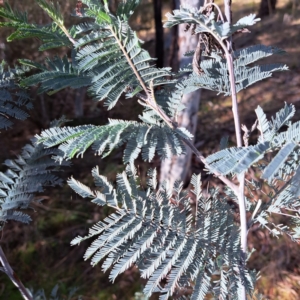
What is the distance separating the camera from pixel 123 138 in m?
0.70

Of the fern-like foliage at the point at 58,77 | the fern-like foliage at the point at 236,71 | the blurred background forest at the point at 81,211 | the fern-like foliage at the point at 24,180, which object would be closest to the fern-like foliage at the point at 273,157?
the fern-like foliage at the point at 236,71

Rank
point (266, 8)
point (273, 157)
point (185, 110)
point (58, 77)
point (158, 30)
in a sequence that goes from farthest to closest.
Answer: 1. point (266, 8)
2. point (158, 30)
3. point (185, 110)
4. point (58, 77)
5. point (273, 157)

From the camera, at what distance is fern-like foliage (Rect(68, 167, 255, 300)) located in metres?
0.77

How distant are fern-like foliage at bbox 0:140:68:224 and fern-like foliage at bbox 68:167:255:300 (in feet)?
0.81

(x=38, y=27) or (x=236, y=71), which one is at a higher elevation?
(x=38, y=27)

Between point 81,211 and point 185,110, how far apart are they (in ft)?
3.89

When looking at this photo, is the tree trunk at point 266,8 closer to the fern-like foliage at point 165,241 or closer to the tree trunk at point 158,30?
the tree trunk at point 158,30

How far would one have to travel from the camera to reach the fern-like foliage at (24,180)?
3.27ft

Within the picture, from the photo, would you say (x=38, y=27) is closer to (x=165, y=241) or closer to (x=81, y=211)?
(x=165, y=241)

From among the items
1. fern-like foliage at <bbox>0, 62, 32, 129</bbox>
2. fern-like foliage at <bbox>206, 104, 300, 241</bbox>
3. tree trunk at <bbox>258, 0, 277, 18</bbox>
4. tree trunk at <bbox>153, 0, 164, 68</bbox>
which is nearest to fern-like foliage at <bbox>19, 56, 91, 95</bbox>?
fern-like foliage at <bbox>0, 62, 32, 129</bbox>

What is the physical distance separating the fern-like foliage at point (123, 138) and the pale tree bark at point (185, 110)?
0.92 m

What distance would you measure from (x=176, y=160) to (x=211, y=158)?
61.4 inches

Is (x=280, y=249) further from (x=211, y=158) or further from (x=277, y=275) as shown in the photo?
(x=211, y=158)

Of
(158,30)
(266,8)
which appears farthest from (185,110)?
(266,8)
